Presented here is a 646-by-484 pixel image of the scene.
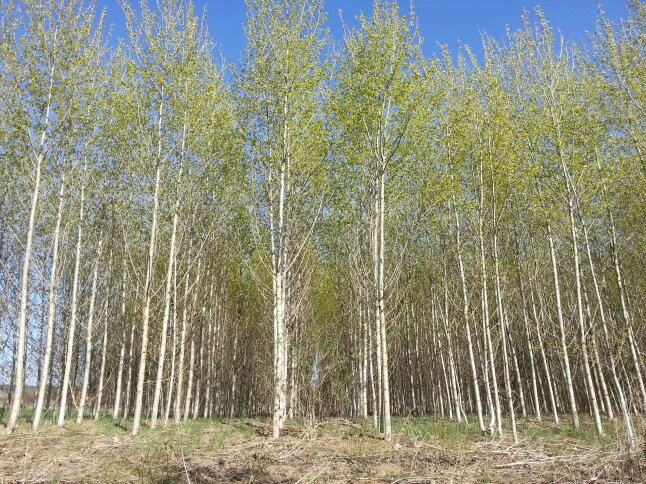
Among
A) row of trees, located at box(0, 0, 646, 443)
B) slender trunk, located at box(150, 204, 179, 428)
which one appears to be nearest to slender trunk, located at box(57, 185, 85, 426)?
row of trees, located at box(0, 0, 646, 443)

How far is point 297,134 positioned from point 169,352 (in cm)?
877

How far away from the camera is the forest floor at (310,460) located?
5746 millimetres

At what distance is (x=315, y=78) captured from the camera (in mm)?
11648

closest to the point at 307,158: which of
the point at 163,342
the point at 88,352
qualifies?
the point at 163,342

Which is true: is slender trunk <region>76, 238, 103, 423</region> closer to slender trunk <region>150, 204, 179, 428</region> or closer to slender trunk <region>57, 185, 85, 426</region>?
slender trunk <region>57, 185, 85, 426</region>

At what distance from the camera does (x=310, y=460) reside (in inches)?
266

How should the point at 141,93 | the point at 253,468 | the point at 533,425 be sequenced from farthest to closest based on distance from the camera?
the point at 533,425 → the point at 141,93 → the point at 253,468

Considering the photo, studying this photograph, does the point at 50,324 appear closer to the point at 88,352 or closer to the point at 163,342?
the point at 88,352

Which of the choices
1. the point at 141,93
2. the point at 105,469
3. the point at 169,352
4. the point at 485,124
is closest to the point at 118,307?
the point at 169,352

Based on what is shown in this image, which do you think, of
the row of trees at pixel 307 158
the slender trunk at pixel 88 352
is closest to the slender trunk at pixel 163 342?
the row of trees at pixel 307 158

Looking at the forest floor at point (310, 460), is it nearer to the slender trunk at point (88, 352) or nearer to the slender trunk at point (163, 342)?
the slender trunk at point (163, 342)

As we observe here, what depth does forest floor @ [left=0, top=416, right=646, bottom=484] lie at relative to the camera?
5.75 m

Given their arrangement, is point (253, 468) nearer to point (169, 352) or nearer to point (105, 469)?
point (105, 469)

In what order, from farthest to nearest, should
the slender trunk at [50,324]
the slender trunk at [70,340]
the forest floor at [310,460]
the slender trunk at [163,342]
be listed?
the slender trunk at [70,340] → the slender trunk at [163,342] → the slender trunk at [50,324] → the forest floor at [310,460]
